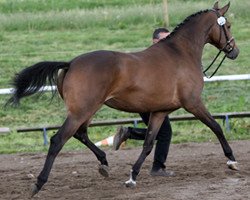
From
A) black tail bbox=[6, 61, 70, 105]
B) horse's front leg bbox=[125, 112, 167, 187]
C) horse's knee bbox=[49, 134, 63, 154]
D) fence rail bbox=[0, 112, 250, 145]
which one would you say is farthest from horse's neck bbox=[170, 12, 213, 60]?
fence rail bbox=[0, 112, 250, 145]

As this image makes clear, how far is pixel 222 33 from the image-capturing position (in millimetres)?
11133

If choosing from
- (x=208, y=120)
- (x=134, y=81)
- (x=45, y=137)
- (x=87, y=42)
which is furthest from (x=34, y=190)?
(x=87, y=42)

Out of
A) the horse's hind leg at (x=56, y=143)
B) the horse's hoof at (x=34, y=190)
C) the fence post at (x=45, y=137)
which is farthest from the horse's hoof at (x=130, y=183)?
the fence post at (x=45, y=137)

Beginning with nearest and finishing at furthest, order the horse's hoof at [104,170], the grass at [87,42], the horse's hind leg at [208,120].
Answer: the horse's hind leg at [208,120] → the horse's hoof at [104,170] → the grass at [87,42]

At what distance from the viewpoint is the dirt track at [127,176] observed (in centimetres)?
955

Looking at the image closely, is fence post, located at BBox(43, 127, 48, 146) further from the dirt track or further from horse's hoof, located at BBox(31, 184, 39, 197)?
horse's hoof, located at BBox(31, 184, 39, 197)

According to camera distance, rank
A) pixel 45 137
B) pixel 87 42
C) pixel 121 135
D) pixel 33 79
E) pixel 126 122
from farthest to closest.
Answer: pixel 87 42
pixel 126 122
pixel 45 137
pixel 121 135
pixel 33 79

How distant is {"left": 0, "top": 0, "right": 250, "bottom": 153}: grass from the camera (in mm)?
14789

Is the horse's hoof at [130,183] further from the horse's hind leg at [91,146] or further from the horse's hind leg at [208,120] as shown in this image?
the horse's hind leg at [208,120]

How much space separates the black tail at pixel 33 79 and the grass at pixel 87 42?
3.62m

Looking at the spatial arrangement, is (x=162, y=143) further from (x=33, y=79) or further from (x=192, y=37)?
(x=33, y=79)

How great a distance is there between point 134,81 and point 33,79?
1134mm

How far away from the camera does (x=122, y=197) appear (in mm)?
9430

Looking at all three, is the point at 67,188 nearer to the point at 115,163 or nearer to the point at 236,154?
the point at 115,163
